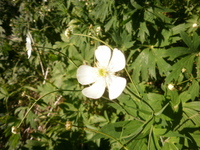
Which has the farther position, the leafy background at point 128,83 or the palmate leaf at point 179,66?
the palmate leaf at point 179,66

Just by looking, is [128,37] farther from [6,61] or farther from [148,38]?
[6,61]

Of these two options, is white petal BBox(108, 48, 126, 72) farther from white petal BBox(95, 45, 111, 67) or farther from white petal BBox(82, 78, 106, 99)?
white petal BBox(82, 78, 106, 99)

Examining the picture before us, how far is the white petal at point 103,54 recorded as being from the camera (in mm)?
1374

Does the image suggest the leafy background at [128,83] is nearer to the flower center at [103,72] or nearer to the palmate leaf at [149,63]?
the palmate leaf at [149,63]

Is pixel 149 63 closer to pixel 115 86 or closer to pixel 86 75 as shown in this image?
pixel 115 86

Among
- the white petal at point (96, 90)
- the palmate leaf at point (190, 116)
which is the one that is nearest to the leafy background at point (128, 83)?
the palmate leaf at point (190, 116)

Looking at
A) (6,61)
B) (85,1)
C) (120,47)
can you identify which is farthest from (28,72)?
(120,47)

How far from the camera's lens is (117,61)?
131 centimetres

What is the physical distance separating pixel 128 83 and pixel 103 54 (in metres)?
0.47

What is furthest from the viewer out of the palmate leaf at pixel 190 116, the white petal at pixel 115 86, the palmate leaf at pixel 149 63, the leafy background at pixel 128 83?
the palmate leaf at pixel 149 63

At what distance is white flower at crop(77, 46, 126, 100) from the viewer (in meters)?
1.31

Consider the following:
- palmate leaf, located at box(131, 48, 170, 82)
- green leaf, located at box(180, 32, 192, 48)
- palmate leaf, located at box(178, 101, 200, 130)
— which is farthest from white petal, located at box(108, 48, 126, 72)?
palmate leaf, located at box(178, 101, 200, 130)

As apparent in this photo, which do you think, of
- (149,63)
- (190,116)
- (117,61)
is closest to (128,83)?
(149,63)

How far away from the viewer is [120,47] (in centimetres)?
177
